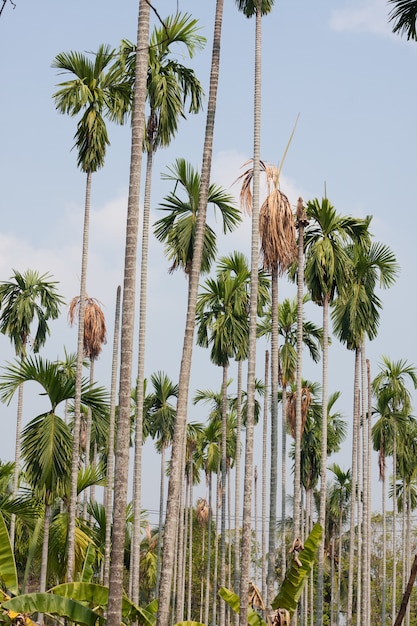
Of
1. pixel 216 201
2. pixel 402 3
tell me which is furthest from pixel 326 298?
pixel 402 3

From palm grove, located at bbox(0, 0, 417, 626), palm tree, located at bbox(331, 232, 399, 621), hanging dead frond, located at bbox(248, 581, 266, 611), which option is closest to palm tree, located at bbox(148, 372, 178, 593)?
palm grove, located at bbox(0, 0, 417, 626)

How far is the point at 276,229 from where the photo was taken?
2961 centimetres

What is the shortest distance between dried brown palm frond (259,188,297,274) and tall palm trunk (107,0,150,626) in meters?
14.4

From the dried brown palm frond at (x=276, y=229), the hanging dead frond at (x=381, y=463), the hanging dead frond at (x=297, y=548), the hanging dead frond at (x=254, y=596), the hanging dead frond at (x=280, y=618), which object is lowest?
the hanging dead frond at (x=280, y=618)

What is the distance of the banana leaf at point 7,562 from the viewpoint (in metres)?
17.8

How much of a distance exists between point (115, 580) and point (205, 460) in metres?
52.7

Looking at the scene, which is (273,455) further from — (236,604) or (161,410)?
(161,410)

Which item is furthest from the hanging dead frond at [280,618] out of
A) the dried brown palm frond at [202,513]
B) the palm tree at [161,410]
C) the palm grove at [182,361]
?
the dried brown palm frond at [202,513]

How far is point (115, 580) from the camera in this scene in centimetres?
1369

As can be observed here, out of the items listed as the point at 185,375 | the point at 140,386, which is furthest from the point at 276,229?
the point at 185,375

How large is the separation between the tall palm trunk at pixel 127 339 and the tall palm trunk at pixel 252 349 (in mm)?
7974

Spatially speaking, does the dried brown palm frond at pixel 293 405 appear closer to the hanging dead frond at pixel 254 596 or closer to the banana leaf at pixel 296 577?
the hanging dead frond at pixel 254 596

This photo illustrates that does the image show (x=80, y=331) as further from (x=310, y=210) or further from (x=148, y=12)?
(x=148, y=12)

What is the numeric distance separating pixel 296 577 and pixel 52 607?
5654 mm
